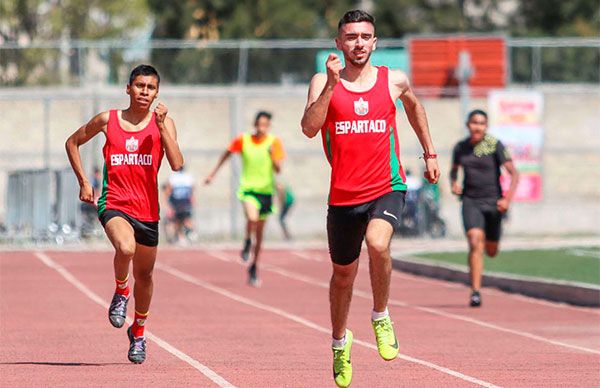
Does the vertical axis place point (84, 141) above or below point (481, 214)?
above

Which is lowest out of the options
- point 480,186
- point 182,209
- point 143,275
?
point 182,209

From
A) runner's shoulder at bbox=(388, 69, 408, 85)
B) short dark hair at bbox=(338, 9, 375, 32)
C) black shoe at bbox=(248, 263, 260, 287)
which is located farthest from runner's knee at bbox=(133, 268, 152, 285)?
black shoe at bbox=(248, 263, 260, 287)

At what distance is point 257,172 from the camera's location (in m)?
21.2

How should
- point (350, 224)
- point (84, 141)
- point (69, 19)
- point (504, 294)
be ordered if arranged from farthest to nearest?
point (69, 19), point (504, 294), point (84, 141), point (350, 224)

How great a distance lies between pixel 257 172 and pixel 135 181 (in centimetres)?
946

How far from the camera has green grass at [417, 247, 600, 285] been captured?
21.4 m

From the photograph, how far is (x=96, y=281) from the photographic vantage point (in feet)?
72.0

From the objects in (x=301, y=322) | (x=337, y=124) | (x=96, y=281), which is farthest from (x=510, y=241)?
(x=337, y=124)

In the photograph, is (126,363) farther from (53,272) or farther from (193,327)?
(53,272)

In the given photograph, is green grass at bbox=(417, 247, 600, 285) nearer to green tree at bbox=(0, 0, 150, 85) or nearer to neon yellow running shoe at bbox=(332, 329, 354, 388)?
neon yellow running shoe at bbox=(332, 329, 354, 388)

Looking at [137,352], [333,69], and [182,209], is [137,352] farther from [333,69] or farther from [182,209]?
[182,209]

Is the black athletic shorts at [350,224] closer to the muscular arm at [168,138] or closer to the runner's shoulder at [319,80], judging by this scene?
the runner's shoulder at [319,80]

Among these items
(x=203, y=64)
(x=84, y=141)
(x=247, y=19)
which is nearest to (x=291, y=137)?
(x=203, y=64)

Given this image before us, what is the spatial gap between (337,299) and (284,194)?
70.7 ft
